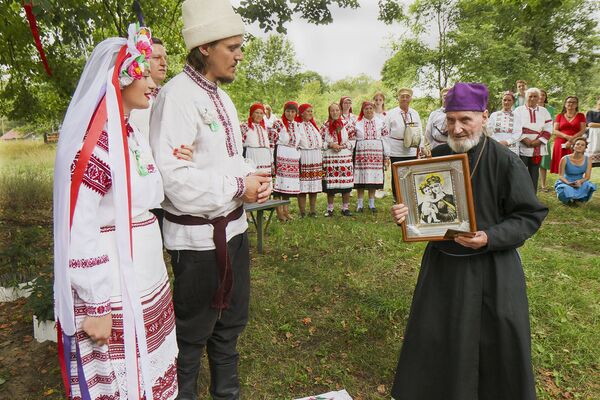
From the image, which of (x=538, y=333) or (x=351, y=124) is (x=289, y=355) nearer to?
(x=538, y=333)

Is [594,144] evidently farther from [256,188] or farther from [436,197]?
[256,188]

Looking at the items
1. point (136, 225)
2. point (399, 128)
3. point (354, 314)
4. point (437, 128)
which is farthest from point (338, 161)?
point (136, 225)

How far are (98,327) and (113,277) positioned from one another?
20 centimetres

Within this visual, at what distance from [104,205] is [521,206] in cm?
209

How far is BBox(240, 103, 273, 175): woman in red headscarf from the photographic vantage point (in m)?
7.73

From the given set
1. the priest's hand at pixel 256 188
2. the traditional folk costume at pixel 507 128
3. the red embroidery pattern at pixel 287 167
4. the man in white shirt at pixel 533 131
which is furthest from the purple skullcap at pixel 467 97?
the man in white shirt at pixel 533 131

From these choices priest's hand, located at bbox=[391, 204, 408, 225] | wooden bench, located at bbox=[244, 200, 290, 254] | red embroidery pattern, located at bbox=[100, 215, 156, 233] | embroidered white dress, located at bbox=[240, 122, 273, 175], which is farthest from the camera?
embroidered white dress, located at bbox=[240, 122, 273, 175]

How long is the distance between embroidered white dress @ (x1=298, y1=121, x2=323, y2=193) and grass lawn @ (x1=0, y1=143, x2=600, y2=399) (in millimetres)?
1300

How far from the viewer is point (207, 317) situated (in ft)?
7.54

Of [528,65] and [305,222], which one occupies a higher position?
[528,65]

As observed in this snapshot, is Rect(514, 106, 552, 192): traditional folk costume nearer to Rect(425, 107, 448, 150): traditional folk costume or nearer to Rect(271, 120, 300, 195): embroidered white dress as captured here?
Rect(425, 107, 448, 150): traditional folk costume

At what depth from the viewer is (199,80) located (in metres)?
2.18

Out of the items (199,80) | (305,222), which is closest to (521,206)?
(199,80)

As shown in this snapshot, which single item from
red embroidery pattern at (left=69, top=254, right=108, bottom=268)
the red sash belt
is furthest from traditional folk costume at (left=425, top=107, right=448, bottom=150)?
red embroidery pattern at (left=69, top=254, right=108, bottom=268)
